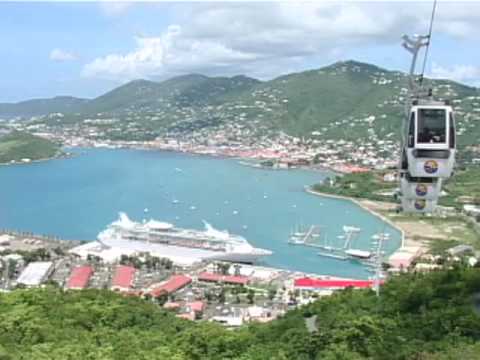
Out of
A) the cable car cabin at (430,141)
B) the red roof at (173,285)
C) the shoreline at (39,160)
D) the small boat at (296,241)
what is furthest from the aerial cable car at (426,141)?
the shoreline at (39,160)

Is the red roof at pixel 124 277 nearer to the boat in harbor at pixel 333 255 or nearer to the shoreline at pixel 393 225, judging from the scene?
the boat in harbor at pixel 333 255

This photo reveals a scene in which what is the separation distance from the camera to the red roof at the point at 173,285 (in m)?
12.1

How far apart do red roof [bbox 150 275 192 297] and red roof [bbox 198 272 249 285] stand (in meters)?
0.39

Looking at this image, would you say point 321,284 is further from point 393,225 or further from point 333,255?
point 393,225

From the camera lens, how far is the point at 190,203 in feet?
79.2

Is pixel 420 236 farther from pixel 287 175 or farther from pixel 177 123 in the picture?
pixel 177 123

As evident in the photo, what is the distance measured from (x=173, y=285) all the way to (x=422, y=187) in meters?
8.99

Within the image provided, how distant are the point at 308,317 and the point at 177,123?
5333cm

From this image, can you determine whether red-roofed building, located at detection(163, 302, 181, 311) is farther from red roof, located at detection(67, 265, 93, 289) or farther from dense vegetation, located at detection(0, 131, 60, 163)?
dense vegetation, located at detection(0, 131, 60, 163)

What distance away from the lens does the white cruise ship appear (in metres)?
16.0

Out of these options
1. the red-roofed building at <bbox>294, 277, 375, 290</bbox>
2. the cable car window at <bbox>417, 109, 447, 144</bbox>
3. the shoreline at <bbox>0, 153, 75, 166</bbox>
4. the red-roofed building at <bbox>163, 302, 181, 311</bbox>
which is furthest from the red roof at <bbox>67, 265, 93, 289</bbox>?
the shoreline at <bbox>0, 153, 75, 166</bbox>

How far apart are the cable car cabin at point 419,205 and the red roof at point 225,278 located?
29.6 ft

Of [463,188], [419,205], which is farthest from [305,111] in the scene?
[419,205]

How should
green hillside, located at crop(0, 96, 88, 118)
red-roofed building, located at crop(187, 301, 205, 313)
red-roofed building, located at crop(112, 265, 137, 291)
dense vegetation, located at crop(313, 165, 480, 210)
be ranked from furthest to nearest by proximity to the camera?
green hillside, located at crop(0, 96, 88, 118), dense vegetation, located at crop(313, 165, 480, 210), red-roofed building, located at crop(112, 265, 137, 291), red-roofed building, located at crop(187, 301, 205, 313)
